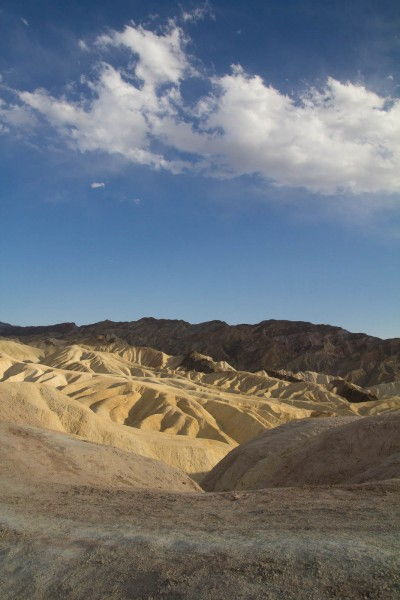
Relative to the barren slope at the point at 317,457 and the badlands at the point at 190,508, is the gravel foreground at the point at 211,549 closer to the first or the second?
the badlands at the point at 190,508

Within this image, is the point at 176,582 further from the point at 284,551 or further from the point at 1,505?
the point at 1,505

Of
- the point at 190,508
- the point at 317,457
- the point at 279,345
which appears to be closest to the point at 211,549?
the point at 190,508

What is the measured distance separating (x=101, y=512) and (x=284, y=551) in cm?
314

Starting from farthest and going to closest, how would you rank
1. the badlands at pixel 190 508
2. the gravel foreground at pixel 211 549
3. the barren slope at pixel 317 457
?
the barren slope at pixel 317 457 < the badlands at pixel 190 508 < the gravel foreground at pixel 211 549

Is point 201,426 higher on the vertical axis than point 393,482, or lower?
lower

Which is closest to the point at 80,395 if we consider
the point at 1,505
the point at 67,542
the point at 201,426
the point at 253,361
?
the point at 201,426

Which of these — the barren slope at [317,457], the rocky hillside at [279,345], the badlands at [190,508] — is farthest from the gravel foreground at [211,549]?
the rocky hillside at [279,345]

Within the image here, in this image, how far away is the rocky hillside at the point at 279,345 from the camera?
282 ft

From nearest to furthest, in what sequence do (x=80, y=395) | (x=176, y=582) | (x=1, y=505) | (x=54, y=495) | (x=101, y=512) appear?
(x=176, y=582), (x=101, y=512), (x=1, y=505), (x=54, y=495), (x=80, y=395)

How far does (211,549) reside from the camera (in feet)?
16.1

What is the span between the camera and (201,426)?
3127cm

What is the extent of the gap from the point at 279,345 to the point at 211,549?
94.5 m

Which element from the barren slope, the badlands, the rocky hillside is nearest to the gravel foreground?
the badlands

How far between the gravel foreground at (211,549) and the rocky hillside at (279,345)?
3123 inches
